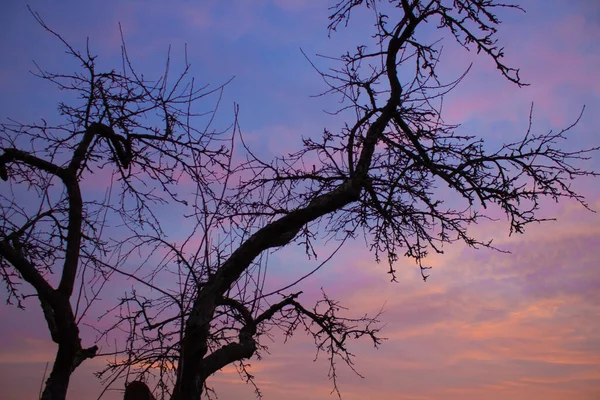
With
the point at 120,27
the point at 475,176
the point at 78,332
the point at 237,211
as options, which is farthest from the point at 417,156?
the point at 78,332

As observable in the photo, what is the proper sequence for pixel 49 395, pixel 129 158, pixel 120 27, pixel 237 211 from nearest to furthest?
pixel 120 27 → pixel 49 395 → pixel 237 211 → pixel 129 158

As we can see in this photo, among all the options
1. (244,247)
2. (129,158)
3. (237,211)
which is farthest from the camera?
(129,158)

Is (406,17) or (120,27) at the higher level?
(406,17)

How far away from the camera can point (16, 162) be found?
555 cm

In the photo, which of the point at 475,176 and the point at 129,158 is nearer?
the point at 475,176

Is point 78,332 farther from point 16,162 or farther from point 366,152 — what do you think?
point 366,152

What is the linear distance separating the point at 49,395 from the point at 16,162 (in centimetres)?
248

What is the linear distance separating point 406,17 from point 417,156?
137 cm

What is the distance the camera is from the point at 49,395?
4602 mm

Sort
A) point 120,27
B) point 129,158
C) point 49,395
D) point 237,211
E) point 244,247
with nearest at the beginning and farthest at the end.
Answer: point 120,27 < point 244,247 < point 49,395 < point 237,211 < point 129,158

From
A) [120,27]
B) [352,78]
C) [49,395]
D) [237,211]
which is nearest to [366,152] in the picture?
[352,78]

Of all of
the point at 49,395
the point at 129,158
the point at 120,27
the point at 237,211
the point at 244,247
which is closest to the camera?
the point at 120,27

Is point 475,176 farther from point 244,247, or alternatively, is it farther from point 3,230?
point 3,230

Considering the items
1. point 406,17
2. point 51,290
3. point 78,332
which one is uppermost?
point 406,17
